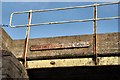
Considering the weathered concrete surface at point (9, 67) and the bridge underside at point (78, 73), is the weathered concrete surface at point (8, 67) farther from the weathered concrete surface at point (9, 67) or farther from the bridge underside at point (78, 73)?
the bridge underside at point (78, 73)

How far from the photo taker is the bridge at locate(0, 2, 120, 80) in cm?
534

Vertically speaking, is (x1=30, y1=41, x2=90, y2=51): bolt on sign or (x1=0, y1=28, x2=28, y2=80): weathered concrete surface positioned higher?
(x1=30, y1=41, x2=90, y2=51): bolt on sign

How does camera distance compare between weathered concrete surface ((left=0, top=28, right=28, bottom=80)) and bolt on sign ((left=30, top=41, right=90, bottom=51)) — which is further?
bolt on sign ((left=30, top=41, right=90, bottom=51))

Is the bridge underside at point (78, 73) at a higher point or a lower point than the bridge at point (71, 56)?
lower

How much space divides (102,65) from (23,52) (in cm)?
156

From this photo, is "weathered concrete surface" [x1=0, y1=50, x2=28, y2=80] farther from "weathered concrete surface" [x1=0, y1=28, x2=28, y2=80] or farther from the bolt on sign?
the bolt on sign

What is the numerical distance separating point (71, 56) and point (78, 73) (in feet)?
1.13

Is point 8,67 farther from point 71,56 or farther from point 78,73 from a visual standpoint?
point 78,73

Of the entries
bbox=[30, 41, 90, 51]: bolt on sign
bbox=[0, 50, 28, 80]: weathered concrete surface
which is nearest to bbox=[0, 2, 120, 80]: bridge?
bbox=[30, 41, 90, 51]: bolt on sign

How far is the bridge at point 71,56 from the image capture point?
5.34 m

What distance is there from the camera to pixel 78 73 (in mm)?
5523

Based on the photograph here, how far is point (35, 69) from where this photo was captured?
18.3 ft

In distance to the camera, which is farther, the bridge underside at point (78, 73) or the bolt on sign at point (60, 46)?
the bolt on sign at point (60, 46)

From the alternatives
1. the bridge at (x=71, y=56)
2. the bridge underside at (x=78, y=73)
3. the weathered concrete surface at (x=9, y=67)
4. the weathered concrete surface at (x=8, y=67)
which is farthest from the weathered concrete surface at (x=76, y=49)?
the weathered concrete surface at (x=9, y=67)
